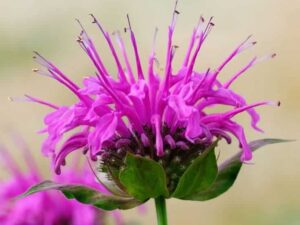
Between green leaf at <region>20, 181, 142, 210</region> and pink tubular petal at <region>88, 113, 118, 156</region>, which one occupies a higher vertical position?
pink tubular petal at <region>88, 113, 118, 156</region>

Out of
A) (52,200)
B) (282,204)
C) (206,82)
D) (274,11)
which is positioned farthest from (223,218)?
(206,82)

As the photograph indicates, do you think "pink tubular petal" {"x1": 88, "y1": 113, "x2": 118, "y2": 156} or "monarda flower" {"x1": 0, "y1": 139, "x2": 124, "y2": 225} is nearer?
"pink tubular petal" {"x1": 88, "y1": 113, "x2": 118, "y2": 156}

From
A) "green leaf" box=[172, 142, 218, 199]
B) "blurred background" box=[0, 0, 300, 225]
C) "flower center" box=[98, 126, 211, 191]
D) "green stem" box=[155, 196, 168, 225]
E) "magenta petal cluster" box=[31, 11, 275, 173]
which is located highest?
"blurred background" box=[0, 0, 300, 225]

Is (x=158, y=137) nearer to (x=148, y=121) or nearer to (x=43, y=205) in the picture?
(x=148, y=121)

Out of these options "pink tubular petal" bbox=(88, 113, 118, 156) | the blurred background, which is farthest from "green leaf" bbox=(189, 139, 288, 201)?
the blurred background

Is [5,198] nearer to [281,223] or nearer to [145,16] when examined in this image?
[281,223]

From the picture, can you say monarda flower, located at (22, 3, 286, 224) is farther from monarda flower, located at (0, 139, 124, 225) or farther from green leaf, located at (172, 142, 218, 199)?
monarda flower, located at (0, 139, 124, 225)
